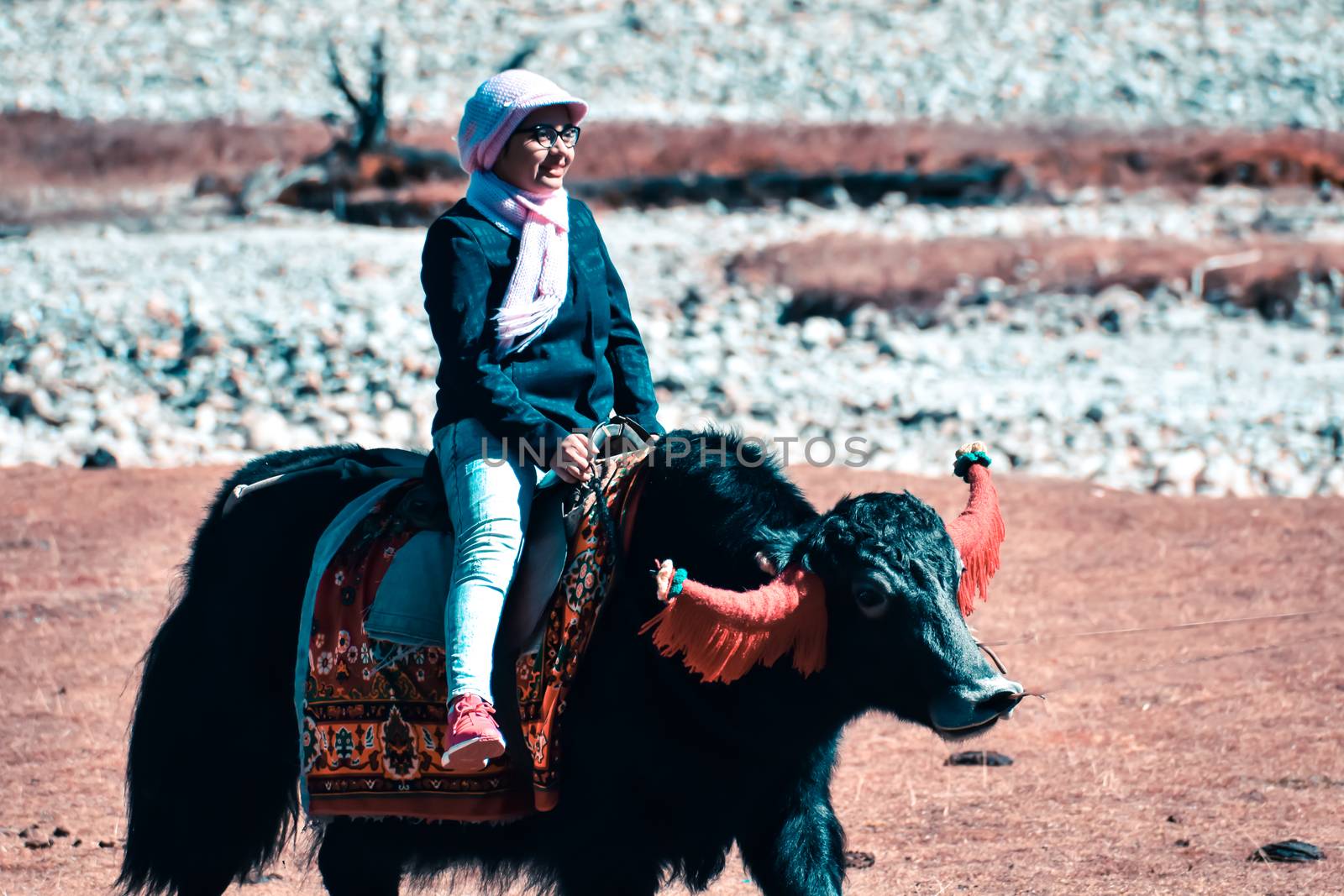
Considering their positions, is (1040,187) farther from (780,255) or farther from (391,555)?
(391,555)

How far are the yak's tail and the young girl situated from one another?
0.60 meters

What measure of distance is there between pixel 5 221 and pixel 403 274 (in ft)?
19.7

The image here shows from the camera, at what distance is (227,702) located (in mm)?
3936

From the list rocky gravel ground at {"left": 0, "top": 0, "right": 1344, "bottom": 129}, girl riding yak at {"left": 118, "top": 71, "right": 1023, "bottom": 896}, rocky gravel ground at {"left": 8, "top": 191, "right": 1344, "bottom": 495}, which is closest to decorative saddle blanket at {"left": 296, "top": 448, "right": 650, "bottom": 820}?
girl riding yak at {"left": 118, "top": 71, "right": 1023, "bottom": 896}

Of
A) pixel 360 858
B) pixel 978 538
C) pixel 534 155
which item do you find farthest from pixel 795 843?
pixel 534 155

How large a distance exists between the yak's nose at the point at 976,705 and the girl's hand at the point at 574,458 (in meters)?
0.87

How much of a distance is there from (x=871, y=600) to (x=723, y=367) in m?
9.14

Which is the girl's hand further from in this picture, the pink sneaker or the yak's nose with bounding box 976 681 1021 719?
the yak's nose with bounding box 976 681 1021 719

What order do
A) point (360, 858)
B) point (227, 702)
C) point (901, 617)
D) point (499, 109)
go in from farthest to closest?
1. point (227, 702)
2. point (360, 858)
3. point (499, 109)
4. point (901, 617)

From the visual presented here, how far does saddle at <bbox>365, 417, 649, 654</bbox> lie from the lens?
11.3 ft

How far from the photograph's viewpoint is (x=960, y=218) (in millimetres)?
18953

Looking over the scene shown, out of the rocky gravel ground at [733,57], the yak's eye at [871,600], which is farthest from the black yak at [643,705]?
the rocky gravel ground at [733,57]

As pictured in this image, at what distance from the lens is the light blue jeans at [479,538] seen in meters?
3.31

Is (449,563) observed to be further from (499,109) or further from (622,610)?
(499,109)
